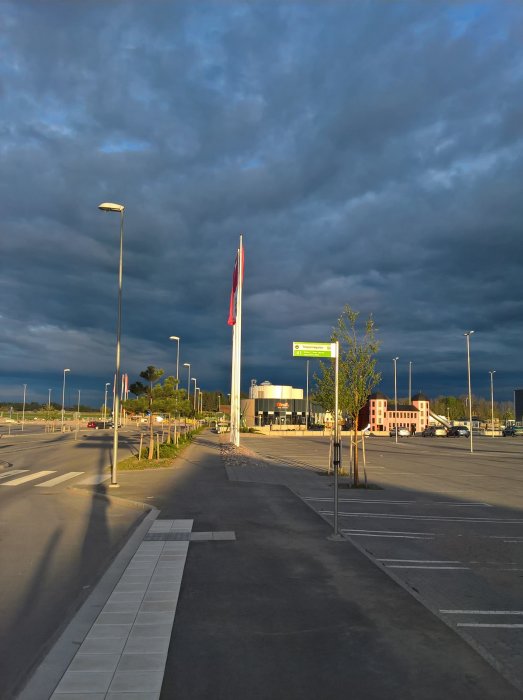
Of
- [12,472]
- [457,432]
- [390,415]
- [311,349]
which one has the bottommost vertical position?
[12,472]

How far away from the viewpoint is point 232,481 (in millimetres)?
19984

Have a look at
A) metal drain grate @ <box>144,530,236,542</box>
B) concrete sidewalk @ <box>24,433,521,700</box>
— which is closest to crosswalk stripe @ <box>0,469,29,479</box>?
metal drain grate @ <box>144,530,236,542</box>

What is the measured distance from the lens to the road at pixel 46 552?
560 centimetres

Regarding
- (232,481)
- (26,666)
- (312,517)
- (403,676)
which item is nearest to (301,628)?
(403,676)

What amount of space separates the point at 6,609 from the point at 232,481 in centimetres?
1371

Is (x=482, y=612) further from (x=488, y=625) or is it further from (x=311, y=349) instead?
(x=311, y=349)

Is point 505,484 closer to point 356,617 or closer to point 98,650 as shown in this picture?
point 356,617

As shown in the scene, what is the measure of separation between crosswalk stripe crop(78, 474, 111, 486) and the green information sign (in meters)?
9.12

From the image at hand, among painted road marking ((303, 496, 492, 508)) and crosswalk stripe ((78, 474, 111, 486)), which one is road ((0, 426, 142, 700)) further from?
painted road marking ((303, 496, 492, 508))

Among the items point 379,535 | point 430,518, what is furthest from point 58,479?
point 379,535

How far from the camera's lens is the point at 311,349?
13031mm

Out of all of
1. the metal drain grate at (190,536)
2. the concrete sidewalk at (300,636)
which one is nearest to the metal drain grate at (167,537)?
the metal drain grate at (190,536)

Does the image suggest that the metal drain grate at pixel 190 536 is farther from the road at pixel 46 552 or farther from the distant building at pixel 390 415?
the distant building at pixel 390 415

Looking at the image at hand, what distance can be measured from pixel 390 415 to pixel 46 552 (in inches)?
3728
